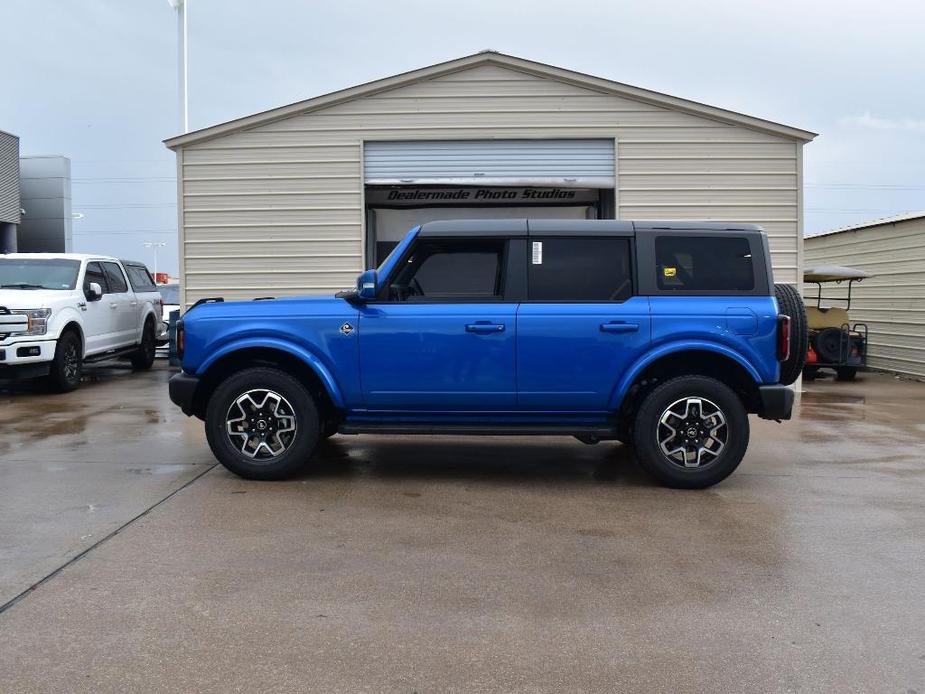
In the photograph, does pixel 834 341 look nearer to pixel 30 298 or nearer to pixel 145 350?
pixel 145 350

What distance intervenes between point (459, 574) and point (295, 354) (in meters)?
2.47

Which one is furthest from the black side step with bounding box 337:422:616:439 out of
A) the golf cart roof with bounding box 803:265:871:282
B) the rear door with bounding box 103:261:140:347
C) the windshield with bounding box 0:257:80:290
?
the golf cart roof with bounding box 803:265:871:282

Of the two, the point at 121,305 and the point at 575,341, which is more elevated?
the point at 121,305

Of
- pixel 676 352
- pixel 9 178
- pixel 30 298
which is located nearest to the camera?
pixel 676 352

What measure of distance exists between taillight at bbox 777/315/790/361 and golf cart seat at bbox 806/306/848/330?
9.40 metres

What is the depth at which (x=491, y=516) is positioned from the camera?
548 centimetres

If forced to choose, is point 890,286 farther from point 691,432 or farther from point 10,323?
point 10,323

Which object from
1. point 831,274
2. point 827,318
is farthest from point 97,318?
point 831,274

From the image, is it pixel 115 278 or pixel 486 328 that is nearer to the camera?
pixel 486 328

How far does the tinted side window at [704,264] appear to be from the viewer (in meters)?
6.27

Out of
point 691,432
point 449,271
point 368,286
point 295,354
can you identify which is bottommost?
point 691,432

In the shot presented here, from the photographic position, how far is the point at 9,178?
1183 inches

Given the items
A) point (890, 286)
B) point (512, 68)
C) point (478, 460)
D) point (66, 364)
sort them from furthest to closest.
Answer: point (890, 286) → point (512, 68) → point (66, 364) → point (478, 460)

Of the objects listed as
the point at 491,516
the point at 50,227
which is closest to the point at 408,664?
the point at 491,516
